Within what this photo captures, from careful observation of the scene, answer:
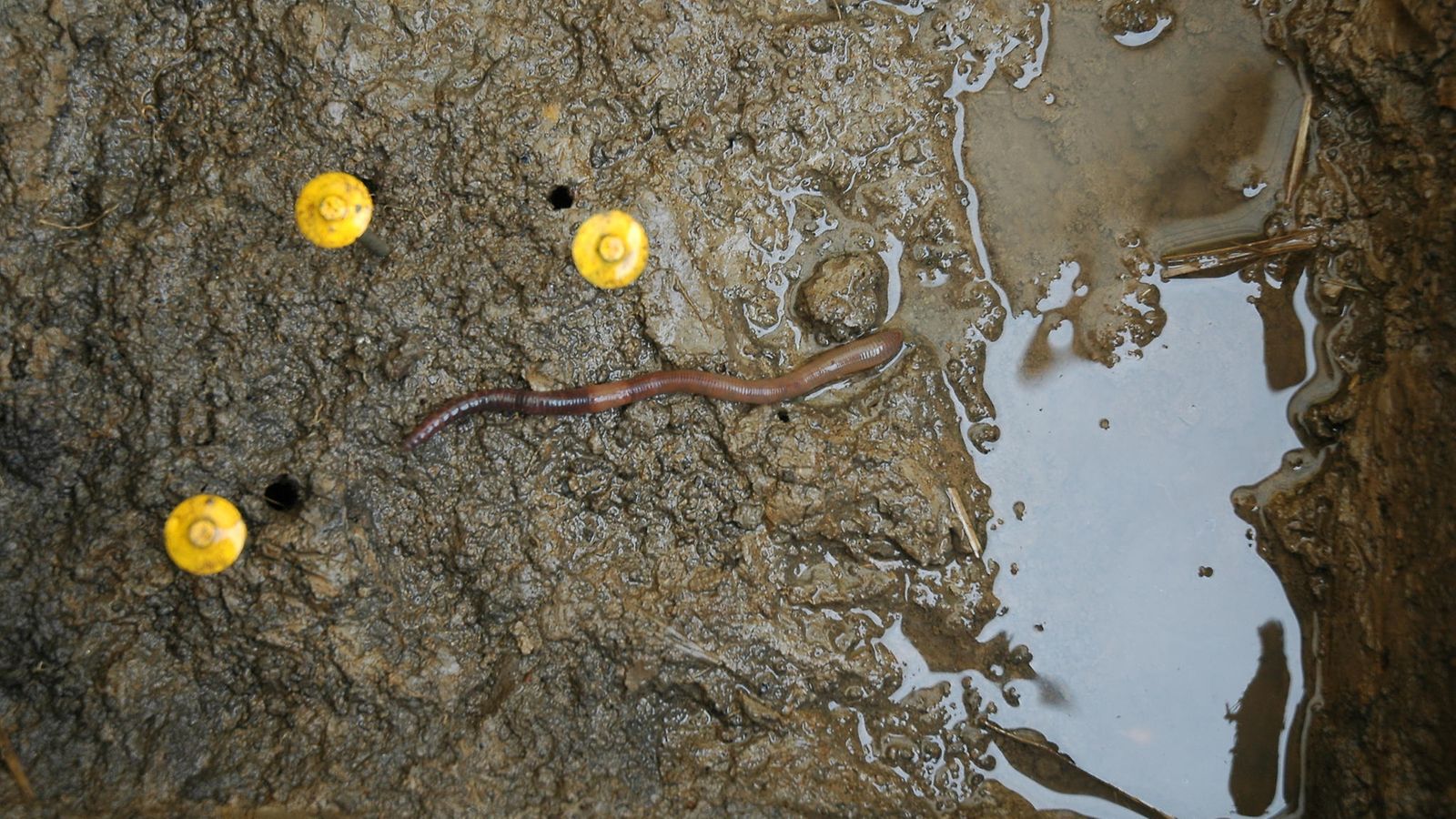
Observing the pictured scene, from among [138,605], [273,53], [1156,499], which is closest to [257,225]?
[273,53]

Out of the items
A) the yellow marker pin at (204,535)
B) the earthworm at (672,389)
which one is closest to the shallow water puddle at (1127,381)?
the earthworm at (672,389)

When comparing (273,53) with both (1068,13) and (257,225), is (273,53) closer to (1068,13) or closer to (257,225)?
(257,225)

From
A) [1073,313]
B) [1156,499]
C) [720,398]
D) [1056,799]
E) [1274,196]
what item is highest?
[1274,196]

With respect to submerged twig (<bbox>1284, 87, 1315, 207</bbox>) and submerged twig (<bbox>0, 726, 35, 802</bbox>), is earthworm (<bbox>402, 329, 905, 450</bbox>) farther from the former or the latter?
submerged twig (<bbox>0, 726, 35, 802</bbox>)

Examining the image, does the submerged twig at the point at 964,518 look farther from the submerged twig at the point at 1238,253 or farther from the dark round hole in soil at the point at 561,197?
the dark round hole in soil at the point at 561,197

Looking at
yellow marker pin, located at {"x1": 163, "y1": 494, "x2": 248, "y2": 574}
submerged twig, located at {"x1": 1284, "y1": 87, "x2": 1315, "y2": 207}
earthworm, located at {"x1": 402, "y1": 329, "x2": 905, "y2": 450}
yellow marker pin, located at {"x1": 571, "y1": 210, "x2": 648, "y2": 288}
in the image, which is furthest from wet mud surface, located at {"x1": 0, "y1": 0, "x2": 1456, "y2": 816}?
yellow marker pin, located at {"x1": 571, "y1": 210, "x2": 648, "y2": 288}

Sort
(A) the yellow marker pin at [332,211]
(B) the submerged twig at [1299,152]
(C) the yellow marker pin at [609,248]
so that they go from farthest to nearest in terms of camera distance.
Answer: (B) the submerged twig at [1299,152], (C) the yellow marker pin at [609,248], (A) the yellow marker pin at [332,211]
